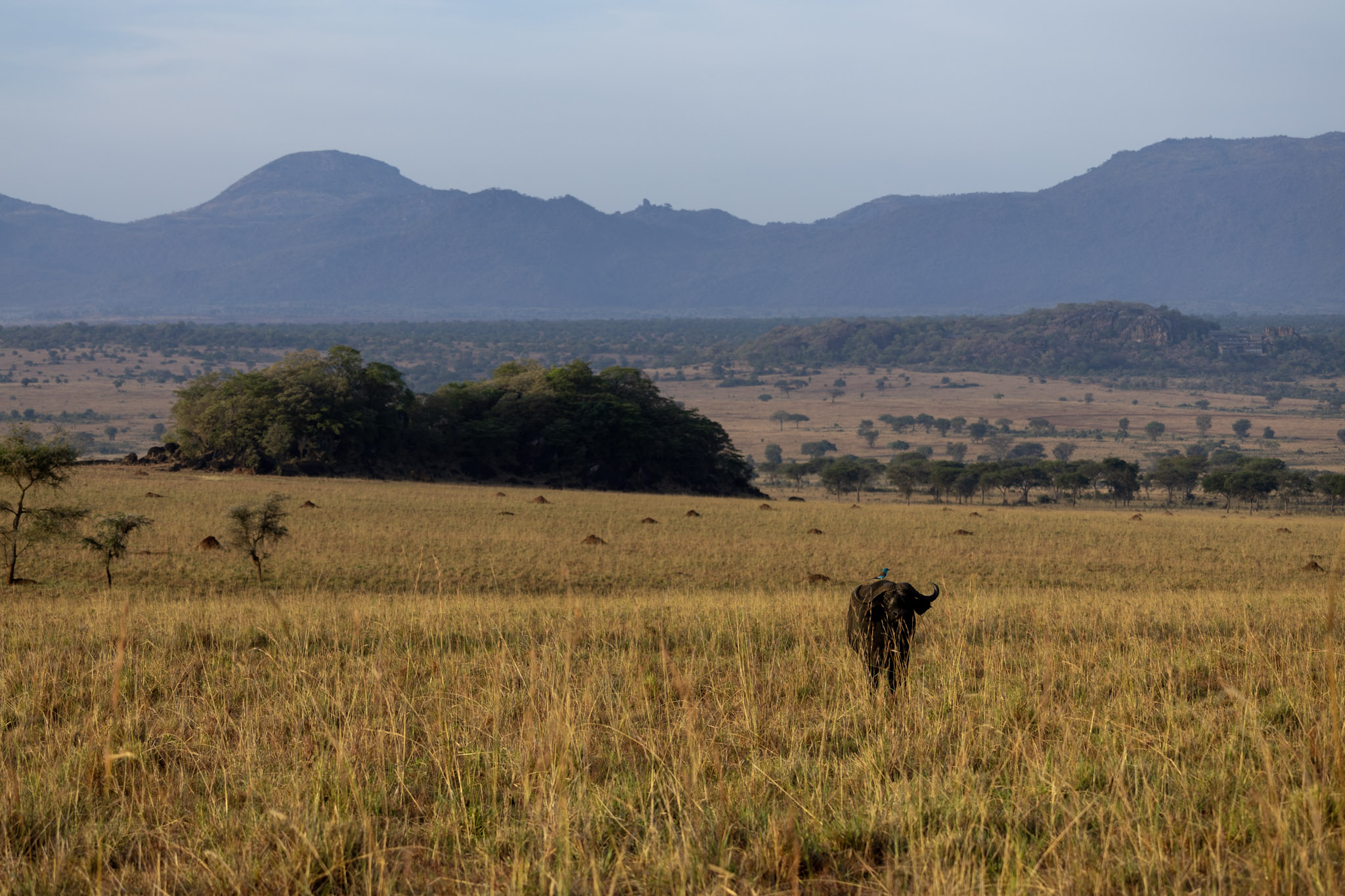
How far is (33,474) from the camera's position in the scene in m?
19.6

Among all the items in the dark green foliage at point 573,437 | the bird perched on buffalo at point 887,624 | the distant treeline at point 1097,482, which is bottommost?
the distant treeline at point 1097,482

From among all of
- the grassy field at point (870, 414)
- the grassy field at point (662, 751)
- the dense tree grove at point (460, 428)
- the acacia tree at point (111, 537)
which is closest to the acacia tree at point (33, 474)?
the acacia tree at point (111, 537)

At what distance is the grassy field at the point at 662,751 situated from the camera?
4070 mm

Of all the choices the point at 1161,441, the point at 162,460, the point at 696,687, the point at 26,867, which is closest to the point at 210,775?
the point at 26,867

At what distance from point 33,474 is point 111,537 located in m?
1.95

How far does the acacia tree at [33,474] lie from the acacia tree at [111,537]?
1.66ft

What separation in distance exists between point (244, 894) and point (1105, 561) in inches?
1071

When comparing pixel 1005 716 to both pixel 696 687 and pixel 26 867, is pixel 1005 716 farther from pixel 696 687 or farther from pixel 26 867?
pixel 26 867

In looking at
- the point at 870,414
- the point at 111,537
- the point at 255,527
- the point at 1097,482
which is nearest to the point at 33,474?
the point at 111,537

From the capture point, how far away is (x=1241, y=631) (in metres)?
10.8

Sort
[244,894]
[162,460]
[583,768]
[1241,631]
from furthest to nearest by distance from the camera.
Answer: [162,460] → [1241,631] → [583,768] → [244,894]

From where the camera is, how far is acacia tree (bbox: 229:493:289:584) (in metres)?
21.5

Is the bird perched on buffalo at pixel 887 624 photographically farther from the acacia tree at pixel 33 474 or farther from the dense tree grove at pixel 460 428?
the dense tree grove at pixel 460 428

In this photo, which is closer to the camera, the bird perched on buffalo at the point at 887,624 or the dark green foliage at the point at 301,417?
the bird perched on buffalo at the point at 887,624
